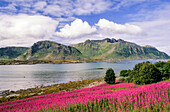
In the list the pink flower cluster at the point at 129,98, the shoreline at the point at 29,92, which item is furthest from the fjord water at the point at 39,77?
the pink flower cluster at the point at 129,98

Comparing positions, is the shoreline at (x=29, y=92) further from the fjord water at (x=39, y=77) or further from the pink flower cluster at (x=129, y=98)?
the pink flower cluster at (x=129, y=98)

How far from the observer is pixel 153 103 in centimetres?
681

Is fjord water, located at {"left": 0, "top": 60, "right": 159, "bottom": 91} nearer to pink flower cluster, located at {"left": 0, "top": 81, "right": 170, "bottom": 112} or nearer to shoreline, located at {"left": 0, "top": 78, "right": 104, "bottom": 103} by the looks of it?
shoreline, located at {"left": 0, "top": 78, "right": 104, "bottom": 103}

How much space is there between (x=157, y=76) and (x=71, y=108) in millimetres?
25374

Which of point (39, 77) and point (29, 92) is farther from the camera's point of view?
point (39, 77)

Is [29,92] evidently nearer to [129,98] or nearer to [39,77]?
[39,77]

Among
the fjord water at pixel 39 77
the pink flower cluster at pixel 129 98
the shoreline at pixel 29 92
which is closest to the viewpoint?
the pink flower cluster at pixel 129 98

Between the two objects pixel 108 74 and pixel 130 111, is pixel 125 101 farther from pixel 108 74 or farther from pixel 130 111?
pixel 108 74

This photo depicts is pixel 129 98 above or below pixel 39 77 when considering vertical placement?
above

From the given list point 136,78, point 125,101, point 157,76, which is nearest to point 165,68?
point 157,76

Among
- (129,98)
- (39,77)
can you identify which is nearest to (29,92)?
(39,77)

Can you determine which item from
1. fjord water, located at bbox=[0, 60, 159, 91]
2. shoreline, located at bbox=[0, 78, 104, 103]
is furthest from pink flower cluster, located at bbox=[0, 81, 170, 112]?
fjord water, located at bbox=[0, 60, 159, 91]

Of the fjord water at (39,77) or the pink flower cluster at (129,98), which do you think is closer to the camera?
the pink flower cluster at (129,98)

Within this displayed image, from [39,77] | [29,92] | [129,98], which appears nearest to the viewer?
Result: [129,98]
